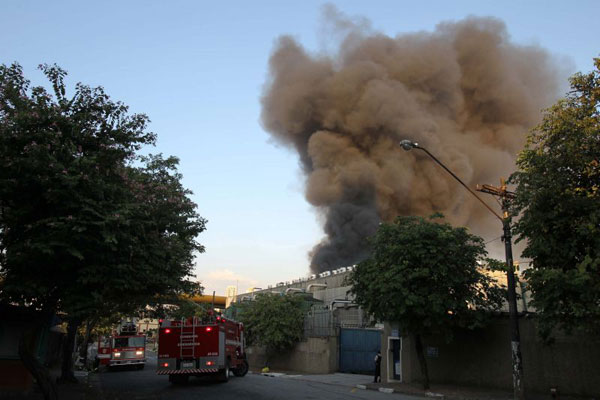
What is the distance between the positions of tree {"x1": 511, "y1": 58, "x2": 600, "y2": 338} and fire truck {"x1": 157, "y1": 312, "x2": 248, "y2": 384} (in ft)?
36.4

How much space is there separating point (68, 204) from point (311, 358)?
23.1 metres

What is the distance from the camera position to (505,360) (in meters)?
17.8

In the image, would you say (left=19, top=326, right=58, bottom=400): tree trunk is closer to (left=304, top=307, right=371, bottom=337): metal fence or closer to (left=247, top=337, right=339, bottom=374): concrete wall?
(left=247, top=337, right=339, bottom=374): concrete wall

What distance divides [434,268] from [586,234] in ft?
19.2

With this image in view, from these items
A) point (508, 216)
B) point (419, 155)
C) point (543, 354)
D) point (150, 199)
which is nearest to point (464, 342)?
point (543, 354)

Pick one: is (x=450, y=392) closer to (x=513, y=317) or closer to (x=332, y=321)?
(x=513, y=317)

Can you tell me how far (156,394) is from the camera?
15211 millimetres

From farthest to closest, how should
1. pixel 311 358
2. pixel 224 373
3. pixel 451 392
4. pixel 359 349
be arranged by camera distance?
pixel 311 358
pixel 359 349
pixel 224 373
pixel 451 392

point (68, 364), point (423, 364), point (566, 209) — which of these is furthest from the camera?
point (68, 364)

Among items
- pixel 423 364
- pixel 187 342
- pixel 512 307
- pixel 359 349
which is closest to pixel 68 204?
pixel 187 342

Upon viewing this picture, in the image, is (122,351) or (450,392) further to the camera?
(122,351)

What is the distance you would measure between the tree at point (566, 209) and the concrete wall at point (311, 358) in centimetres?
1690

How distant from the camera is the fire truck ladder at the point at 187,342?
1830 cm

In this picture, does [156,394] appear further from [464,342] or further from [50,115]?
[464,342]
